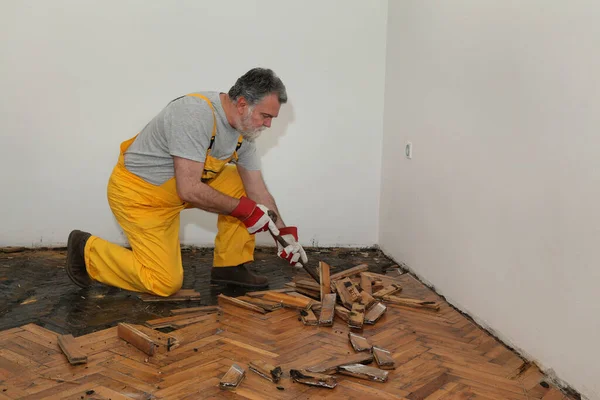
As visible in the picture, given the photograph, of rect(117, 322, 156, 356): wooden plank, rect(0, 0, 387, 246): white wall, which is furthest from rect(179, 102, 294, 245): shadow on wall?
rect(117, 322, 156, 356): wooden plank

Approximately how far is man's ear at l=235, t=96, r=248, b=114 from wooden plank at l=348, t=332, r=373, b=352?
1306 mm

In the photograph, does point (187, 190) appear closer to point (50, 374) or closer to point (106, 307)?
point (106, 307)

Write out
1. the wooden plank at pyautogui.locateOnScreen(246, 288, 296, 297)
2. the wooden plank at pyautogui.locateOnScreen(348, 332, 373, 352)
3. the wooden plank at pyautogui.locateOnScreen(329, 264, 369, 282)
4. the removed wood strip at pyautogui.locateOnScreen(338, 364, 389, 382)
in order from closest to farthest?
the removed wood strip at pyautogui.locateOnScreen(338, 364, 389, 382) < the wooden plank at pyautogui.locateOnScreen(348, 332, 373, 352) < the wooden plank at pyautogui.locateOnScreen(246, 288, 296, 297) < the wooden plank at pyautogui.locateOnScreen(329, 264, 369, 282)

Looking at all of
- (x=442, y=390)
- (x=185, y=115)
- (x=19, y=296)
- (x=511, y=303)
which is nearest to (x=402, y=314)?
(x=511, y=303)

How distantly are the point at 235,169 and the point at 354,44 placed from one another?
1.50 m

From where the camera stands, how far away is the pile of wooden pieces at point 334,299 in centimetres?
313

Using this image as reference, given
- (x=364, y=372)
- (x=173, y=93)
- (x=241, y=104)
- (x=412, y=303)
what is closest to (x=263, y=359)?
(x=364, y=372)

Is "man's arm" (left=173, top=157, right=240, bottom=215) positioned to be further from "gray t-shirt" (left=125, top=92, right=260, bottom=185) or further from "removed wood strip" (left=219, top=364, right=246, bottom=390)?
"removed wood strip" (left=219, top=364, right=246, bottom=390)

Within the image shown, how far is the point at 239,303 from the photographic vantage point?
3268 millimetres

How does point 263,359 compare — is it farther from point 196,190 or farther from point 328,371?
point 196,190

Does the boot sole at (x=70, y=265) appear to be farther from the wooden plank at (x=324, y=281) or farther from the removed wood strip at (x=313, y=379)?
the removed wood strip at (x=313, y=379)

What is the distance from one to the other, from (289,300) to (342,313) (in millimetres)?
343

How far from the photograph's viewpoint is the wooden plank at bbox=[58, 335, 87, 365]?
2.46 m

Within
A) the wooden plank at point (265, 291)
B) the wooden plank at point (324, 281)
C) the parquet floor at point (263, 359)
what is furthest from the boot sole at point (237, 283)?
the parquet floor at point (263, 359)
